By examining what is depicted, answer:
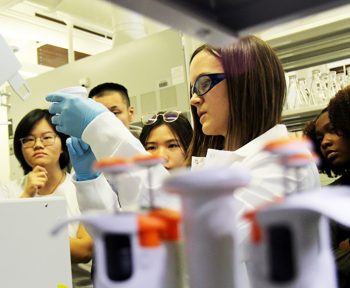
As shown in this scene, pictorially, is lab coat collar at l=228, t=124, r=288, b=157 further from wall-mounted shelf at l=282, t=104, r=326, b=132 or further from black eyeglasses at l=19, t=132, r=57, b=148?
black eyeglasses at l=19, t=132, r=57, b=148

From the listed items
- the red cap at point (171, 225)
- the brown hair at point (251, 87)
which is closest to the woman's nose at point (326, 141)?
the brown hair at point (251, 87)

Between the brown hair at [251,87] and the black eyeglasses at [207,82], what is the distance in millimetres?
24

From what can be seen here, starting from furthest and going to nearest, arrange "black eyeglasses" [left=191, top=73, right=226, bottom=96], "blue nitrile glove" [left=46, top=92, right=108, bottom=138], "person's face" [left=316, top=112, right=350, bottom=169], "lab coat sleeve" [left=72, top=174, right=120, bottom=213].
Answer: "person's face" [left=316, top=112, right=350, bottom=169] < "lab coat sleeve" [left=72, top=174, right=120, bottom=213] < "black eyeglasses" [left=191, top=73, right=226, bottom=96] < "blue nitrile glove" [left=46, top=92, right=108, bottom=138]

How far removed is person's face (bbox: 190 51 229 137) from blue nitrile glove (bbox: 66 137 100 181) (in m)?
0.39

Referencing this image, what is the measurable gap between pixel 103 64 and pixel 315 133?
1.71 m

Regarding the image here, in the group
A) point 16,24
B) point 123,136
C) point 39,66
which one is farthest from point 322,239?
point 39,66

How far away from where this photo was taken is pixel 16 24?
4.05 m

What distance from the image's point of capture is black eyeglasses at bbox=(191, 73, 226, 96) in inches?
48.8

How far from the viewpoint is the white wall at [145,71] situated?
8.95 ft

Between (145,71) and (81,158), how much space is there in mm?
1609

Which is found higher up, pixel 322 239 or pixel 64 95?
pixel 64 95

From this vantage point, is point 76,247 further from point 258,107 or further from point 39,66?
point 39,66

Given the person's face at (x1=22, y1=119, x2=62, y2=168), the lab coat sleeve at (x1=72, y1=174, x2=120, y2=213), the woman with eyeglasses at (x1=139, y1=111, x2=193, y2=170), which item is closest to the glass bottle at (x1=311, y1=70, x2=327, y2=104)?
the woman with eyeglasses at (x1=139, y1=111, x2=193, y2=170)

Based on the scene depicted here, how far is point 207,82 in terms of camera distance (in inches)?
48.9
